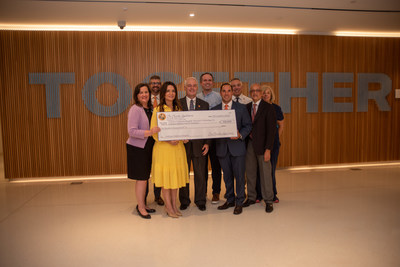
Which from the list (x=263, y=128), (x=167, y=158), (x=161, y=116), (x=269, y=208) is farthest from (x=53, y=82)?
(x=269, y=208)

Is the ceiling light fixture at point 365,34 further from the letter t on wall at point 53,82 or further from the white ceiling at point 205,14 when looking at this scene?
the letter t on wall at point 53,82

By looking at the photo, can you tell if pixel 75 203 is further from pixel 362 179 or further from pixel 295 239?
pixel 362 179

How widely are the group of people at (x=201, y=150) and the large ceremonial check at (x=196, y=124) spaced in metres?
0.10

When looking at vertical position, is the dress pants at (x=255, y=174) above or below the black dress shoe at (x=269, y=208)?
above

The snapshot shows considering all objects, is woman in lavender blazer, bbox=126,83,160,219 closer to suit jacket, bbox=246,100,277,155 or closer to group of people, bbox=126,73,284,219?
group of people, bbox=126,73,284,219

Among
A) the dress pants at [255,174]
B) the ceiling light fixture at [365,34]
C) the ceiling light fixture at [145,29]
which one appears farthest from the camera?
the ceiling light fixture at [365,34]

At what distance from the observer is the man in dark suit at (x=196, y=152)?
12.5ft

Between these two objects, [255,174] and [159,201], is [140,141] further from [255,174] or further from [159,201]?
[255,174]

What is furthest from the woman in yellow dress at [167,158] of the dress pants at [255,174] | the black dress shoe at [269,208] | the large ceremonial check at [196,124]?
the black dress shoe at [269,208]

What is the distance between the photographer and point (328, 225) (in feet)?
10.9

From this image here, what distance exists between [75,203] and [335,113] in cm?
563

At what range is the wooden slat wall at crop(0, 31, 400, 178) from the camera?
18.7 feet

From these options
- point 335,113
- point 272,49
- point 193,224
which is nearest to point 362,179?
point 335,113

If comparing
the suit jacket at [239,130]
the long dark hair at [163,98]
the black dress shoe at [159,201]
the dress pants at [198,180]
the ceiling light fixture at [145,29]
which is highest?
the ceiling light fixture at [145,29]
